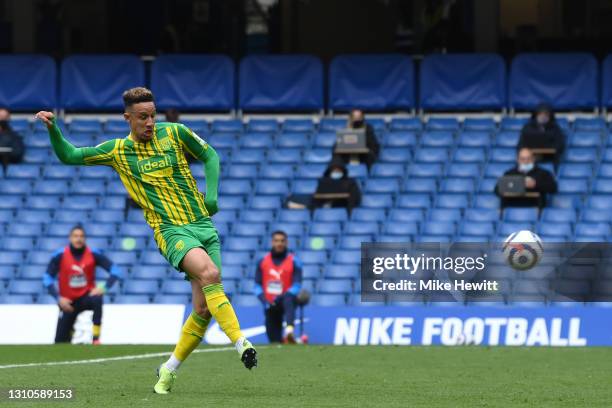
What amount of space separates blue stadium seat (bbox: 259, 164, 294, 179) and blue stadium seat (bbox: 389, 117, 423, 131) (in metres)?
1.89

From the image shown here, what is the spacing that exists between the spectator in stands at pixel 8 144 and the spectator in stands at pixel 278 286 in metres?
7.36

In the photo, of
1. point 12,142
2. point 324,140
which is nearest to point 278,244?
point 324,140

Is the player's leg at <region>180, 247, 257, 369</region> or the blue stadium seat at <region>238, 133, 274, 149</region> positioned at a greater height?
the player's leg at <region>180, 247, 257, 369</region>

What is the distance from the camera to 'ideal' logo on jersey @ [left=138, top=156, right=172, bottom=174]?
10.1 meters

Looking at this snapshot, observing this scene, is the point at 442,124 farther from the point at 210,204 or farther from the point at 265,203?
the point at 210,204

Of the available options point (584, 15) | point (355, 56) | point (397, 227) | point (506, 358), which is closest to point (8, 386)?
point (506, 358)

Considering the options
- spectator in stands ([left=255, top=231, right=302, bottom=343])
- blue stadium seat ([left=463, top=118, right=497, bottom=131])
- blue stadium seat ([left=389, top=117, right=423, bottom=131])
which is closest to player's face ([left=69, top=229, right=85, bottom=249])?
spectator in stands ([left=255, top=231, right=302, bottom=343])

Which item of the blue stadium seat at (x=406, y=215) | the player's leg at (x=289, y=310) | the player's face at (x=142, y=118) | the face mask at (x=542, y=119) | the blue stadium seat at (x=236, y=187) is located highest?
the player's face at (x=142, y=118)

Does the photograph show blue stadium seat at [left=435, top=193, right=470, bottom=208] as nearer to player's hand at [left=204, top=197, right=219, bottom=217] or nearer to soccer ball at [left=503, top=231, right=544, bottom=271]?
soccer ball at [left=503, top=231, right=544, bottom=271]

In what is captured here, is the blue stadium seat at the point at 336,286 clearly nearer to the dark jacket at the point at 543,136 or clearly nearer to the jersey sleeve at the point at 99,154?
the dark jacket at the point at 543,136

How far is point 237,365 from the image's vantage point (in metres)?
12.9

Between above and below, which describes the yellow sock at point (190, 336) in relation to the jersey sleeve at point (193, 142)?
below

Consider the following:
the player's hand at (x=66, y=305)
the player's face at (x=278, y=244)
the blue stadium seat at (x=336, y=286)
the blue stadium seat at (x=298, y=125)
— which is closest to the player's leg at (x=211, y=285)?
the player's hand at (x=66, y=305)

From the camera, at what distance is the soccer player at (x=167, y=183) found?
9914 millimetres
